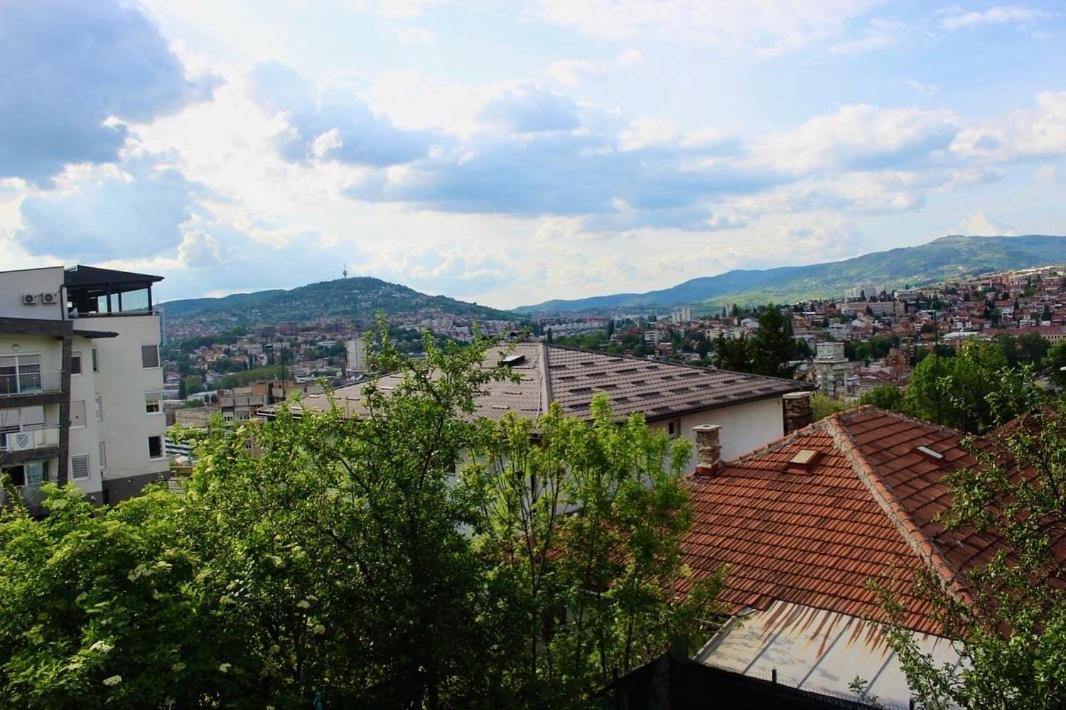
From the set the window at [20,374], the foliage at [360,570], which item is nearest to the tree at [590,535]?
the foliage at [360,570]

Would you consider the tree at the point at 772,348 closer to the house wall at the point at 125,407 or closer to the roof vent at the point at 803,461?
the house wall at the point at 125,407

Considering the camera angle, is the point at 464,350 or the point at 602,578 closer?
the point at 464,350

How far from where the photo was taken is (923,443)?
17.2 meters

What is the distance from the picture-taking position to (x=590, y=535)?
9.73 m

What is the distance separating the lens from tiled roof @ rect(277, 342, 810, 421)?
21203 millimetres

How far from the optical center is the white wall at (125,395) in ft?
131

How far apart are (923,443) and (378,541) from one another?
43.3 ft

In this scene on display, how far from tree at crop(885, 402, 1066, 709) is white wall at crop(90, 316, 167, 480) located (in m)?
39.8

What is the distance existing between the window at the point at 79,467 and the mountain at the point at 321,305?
87.3 metres

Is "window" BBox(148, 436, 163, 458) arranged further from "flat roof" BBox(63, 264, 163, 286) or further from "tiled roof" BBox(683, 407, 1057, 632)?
"tiled roof" BBox(683, 407, 1057, 632)

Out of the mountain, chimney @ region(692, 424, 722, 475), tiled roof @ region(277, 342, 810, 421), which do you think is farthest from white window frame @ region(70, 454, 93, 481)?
the mountain

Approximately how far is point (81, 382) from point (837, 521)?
32.9 m

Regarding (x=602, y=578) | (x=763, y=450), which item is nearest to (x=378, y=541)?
(x=602, y=578)

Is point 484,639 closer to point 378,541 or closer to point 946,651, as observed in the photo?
point 378,541
